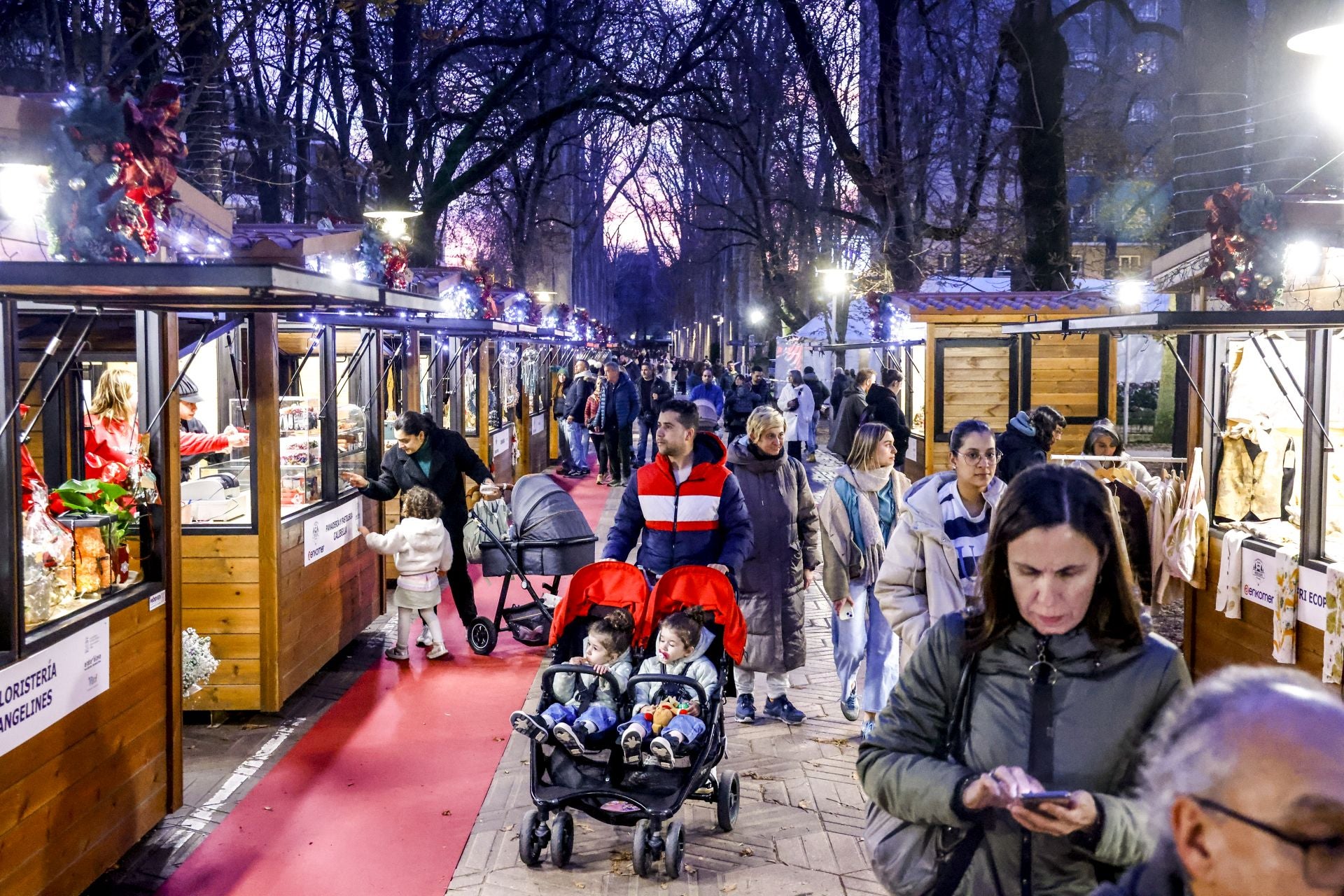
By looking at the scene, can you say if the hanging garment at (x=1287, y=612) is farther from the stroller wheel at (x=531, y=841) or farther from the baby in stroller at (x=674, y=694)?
the stroller wheel at (x=531, y=841)

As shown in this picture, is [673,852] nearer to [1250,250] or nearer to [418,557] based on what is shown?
[418,557]

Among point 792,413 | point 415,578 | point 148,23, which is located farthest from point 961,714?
point 792,413

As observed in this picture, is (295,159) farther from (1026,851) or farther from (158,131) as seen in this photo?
(1026,851)

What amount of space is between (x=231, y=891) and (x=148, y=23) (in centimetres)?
957

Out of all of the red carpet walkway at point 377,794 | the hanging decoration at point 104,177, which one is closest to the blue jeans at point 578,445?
the red carpet walkway at point 377,794

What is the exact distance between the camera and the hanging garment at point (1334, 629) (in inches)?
211

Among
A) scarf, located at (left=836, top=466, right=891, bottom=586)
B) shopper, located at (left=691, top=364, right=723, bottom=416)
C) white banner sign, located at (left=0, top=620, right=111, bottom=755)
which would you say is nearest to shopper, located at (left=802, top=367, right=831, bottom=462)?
shopper, located at (left=691, top=364, right=723, bottom=416)

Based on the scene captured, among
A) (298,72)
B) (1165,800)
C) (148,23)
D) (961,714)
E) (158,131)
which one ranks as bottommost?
(961,714)

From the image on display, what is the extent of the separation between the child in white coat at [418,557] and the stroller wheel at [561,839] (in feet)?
12.5

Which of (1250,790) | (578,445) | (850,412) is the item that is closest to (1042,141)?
(850,412)

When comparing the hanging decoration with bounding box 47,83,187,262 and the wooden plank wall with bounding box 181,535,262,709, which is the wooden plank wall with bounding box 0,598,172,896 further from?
the wooden plank wall with bounding box 181,535,262,709

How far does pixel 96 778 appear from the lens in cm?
486

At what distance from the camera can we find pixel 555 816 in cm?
538

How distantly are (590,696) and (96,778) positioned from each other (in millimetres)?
1966
